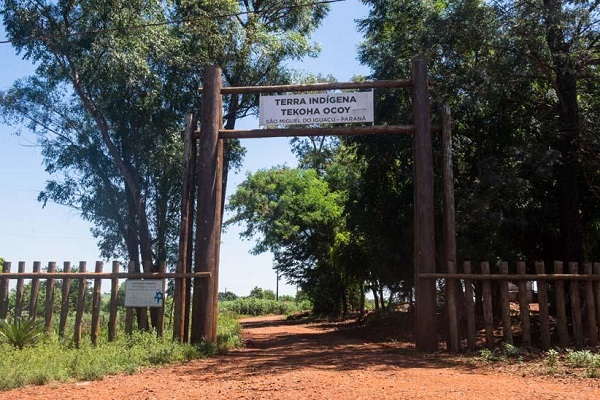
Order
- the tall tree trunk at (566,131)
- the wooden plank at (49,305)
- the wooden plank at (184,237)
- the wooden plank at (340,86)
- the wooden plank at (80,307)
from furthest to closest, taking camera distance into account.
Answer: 1. the tall tree trunk at (566,131)
2. the wooden plank at (340,86)
3. the wooden plank at (184,237)
4. the wooden plank at (49,305)
5. the wooden plank at (80,307)

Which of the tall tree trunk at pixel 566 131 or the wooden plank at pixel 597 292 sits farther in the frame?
the tall tree trunk at pixel 566 131

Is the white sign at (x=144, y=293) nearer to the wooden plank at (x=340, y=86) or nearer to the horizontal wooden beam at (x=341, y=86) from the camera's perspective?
the wooden plank at (x=340, y=86)

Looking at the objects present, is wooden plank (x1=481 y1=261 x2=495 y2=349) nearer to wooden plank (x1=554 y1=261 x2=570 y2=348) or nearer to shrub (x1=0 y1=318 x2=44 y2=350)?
wooden plank (x1=554 y1=261 x2=570 y2=348)

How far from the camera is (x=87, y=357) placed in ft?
26.0

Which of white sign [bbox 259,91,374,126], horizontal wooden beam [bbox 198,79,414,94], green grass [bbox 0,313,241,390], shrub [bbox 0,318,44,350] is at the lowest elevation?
green grass [bbox 0,313,241,390]

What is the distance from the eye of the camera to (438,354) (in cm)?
969

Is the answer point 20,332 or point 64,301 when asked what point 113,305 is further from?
point 20,332

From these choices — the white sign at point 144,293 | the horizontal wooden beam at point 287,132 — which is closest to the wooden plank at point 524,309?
the horizontal wooden beam at point 287,132

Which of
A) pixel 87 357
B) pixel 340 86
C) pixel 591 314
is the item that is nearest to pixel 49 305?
pixel 87 357

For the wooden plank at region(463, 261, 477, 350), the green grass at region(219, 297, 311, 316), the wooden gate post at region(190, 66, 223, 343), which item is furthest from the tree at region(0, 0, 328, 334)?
the green grass at region(219, 297, 311, 316)

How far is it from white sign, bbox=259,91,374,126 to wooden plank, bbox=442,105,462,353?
4.89 feet

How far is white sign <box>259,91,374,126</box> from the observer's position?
11.0m

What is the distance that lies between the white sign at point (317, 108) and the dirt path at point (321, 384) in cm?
482

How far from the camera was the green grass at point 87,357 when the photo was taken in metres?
6.88
